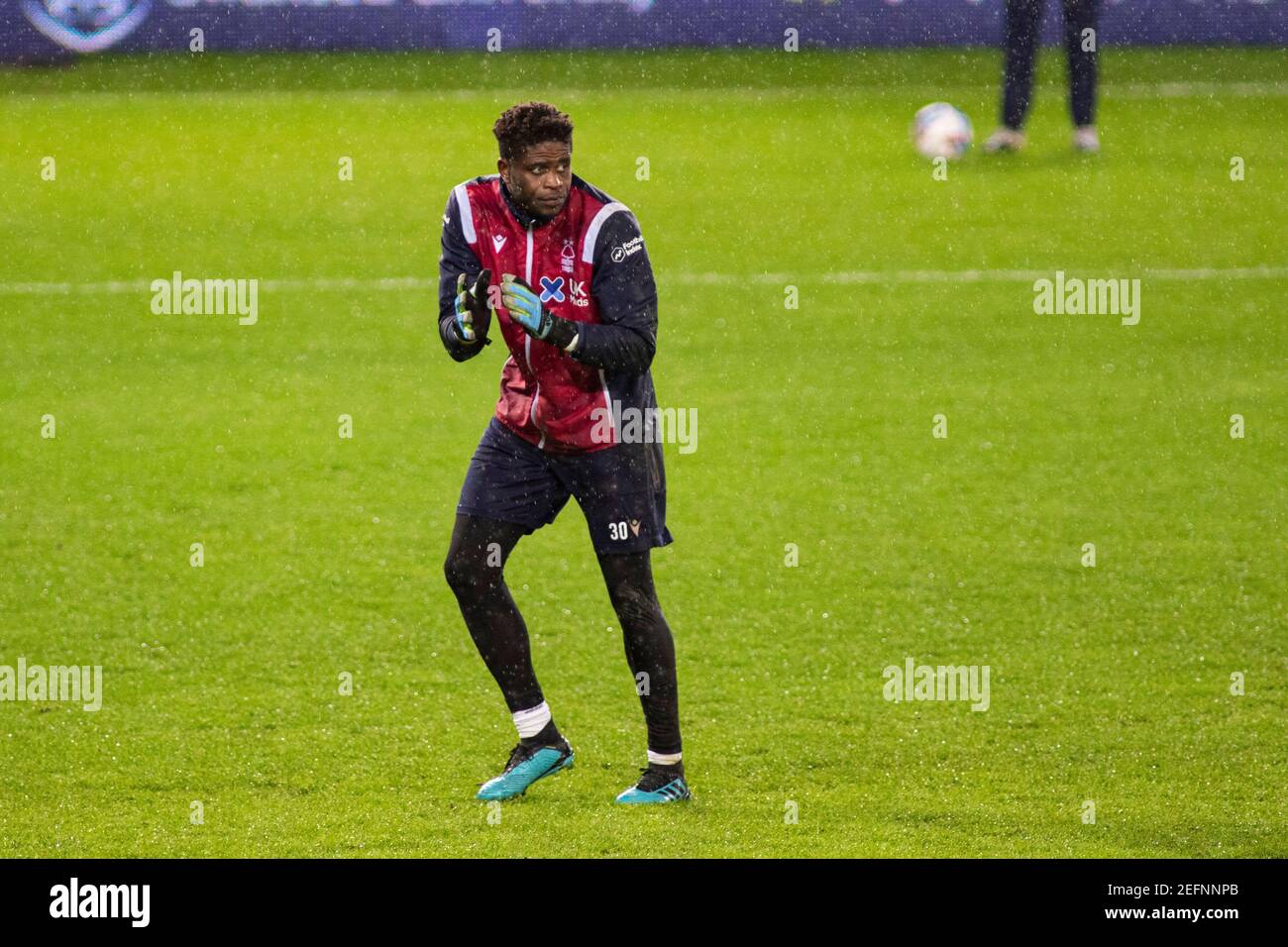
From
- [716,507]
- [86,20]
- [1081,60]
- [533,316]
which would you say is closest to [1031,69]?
[1081,60]

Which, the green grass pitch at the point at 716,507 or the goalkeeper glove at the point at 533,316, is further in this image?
the green grass pitch at the point at 716,507

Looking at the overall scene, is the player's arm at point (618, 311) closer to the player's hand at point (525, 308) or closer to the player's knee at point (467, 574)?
the player's hand at point (525, 308)

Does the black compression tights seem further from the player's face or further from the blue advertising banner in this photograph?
the blue advertising banner

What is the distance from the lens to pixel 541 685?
714 cm

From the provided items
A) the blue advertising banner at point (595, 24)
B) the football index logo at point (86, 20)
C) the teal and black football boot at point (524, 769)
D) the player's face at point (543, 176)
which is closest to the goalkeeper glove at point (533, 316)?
the player's face at point (543, 176)

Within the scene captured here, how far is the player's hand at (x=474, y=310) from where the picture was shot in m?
5.57

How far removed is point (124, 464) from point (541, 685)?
13.2 feet

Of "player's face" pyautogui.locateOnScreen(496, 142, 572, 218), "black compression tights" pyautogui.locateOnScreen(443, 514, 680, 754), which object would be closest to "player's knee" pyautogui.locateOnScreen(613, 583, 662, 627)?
"black compression tights" pyautogui.locateOnScreen(443, 514, 680, 754)

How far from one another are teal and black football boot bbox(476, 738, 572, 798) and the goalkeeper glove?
1.44m

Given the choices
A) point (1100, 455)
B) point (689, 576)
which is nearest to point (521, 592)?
point (689, 576)

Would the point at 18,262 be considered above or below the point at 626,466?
above

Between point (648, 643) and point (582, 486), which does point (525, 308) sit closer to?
point (582, 486)

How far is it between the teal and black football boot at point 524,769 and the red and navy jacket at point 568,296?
1.03 metres

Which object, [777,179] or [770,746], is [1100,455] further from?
[777,179]
